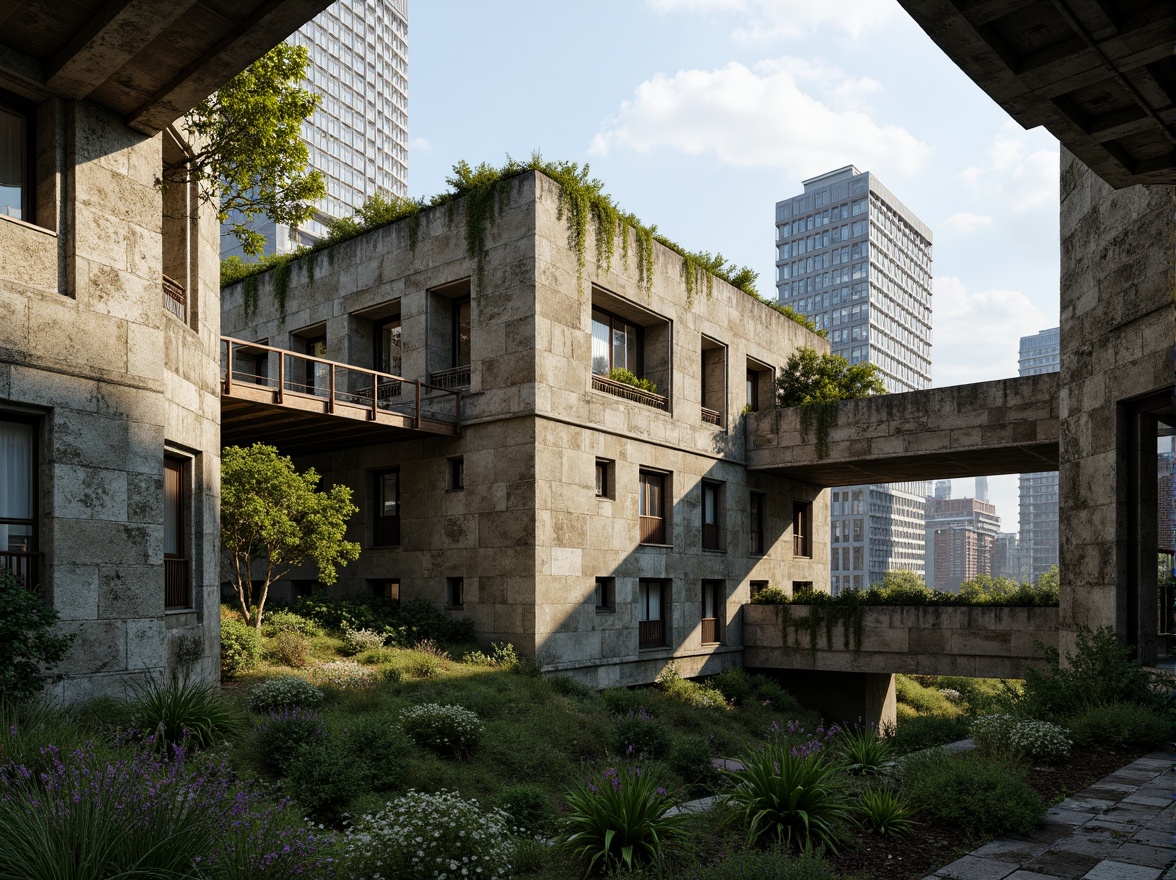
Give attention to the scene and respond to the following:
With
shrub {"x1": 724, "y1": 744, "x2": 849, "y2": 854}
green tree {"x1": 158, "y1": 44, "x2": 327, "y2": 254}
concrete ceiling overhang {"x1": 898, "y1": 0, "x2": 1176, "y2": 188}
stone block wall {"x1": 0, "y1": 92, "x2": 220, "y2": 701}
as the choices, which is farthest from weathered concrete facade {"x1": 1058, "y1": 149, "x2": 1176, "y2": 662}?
stone block wall {"x1": 0, "y1": 92, "x2": 220, "y2": 701}

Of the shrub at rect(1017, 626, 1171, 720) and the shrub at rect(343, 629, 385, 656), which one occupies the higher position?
the shrub at rect(1017, 626, 1171, 720)

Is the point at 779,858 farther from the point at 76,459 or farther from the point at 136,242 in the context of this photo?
the point at 136,242

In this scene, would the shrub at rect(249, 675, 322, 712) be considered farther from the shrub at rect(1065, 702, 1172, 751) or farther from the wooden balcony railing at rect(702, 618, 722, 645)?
the wooden balcony railing at rect(702, 618, 722, 645)

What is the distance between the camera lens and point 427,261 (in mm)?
23656

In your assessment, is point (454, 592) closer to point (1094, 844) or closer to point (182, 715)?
point (182, 715)

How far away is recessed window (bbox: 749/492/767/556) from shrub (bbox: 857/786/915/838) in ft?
68.0

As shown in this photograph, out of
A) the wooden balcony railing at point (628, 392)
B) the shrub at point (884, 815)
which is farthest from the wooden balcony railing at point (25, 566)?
the wooden balcony railing at point (628, 392)

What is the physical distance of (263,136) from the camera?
13.1 m

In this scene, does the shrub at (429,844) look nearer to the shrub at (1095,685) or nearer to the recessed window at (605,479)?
the shrub at (1095,685)

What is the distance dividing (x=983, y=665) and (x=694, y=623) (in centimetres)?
769

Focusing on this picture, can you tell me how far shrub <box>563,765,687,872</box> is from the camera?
296 inches

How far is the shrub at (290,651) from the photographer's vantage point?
18.1m

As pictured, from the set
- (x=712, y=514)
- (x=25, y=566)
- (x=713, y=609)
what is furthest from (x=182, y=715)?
(x=712, y=514)

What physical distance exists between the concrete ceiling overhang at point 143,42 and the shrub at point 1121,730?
12788mm
